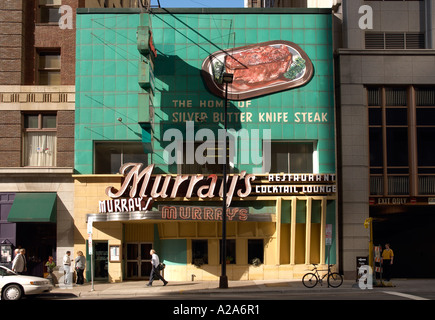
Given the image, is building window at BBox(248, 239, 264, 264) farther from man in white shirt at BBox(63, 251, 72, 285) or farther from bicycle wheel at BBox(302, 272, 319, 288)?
man in white shirt at BBox(63, 251, 72, 285)

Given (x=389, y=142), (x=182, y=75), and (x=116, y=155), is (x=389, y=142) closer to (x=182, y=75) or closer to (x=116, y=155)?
(x=182, y=75)

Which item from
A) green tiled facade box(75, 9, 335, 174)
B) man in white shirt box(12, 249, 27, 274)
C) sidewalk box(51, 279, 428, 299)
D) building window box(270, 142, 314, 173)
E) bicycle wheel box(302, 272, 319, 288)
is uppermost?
green tiled facade box(75, 9, 335, 174)

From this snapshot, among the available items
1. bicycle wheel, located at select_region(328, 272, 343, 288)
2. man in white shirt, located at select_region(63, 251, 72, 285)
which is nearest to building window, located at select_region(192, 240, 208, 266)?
man in white shirt, located at select_region(63, 251, 72, 285)

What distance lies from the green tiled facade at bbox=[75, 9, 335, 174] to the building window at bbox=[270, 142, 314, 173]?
67 cm

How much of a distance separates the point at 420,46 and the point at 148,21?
15470mm

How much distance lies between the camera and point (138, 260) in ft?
99.3

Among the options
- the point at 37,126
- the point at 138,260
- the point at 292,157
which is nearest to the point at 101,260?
the point at 138,260

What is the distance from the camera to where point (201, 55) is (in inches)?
1211

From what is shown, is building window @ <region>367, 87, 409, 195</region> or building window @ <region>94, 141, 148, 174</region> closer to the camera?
building window @ <region>367, 87, 409, 195</region>

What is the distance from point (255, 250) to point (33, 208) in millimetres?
12146

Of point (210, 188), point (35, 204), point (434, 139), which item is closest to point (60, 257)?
point (35, 204)

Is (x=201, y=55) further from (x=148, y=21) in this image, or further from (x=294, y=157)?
(x=294, y=157)

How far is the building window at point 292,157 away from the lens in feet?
101

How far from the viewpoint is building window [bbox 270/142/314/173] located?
30.8 meters
